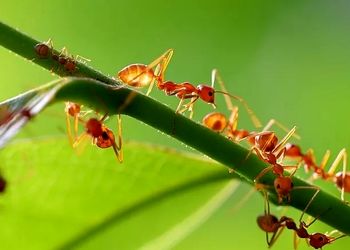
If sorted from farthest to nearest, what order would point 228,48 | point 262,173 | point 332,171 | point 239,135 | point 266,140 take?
point 228,48 → point 332,171 → point 239,135 → point 266,140 → point 262,173

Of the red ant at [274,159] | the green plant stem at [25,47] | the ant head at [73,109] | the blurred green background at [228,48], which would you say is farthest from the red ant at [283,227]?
the blurred green background at [228,48]

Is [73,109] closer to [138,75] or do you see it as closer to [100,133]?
[100,133]

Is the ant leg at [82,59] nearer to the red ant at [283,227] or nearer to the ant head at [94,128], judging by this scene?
the ant head at [94,128]

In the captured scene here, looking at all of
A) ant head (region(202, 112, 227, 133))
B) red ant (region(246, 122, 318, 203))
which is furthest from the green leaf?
red ant (region(246, 122, 318, 203))

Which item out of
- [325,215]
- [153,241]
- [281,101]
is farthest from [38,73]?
[325,215]

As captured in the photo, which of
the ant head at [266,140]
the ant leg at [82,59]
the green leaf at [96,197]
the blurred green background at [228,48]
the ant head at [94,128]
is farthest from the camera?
the blurred green background at [228,48]

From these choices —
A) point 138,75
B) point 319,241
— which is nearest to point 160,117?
point 138,75
